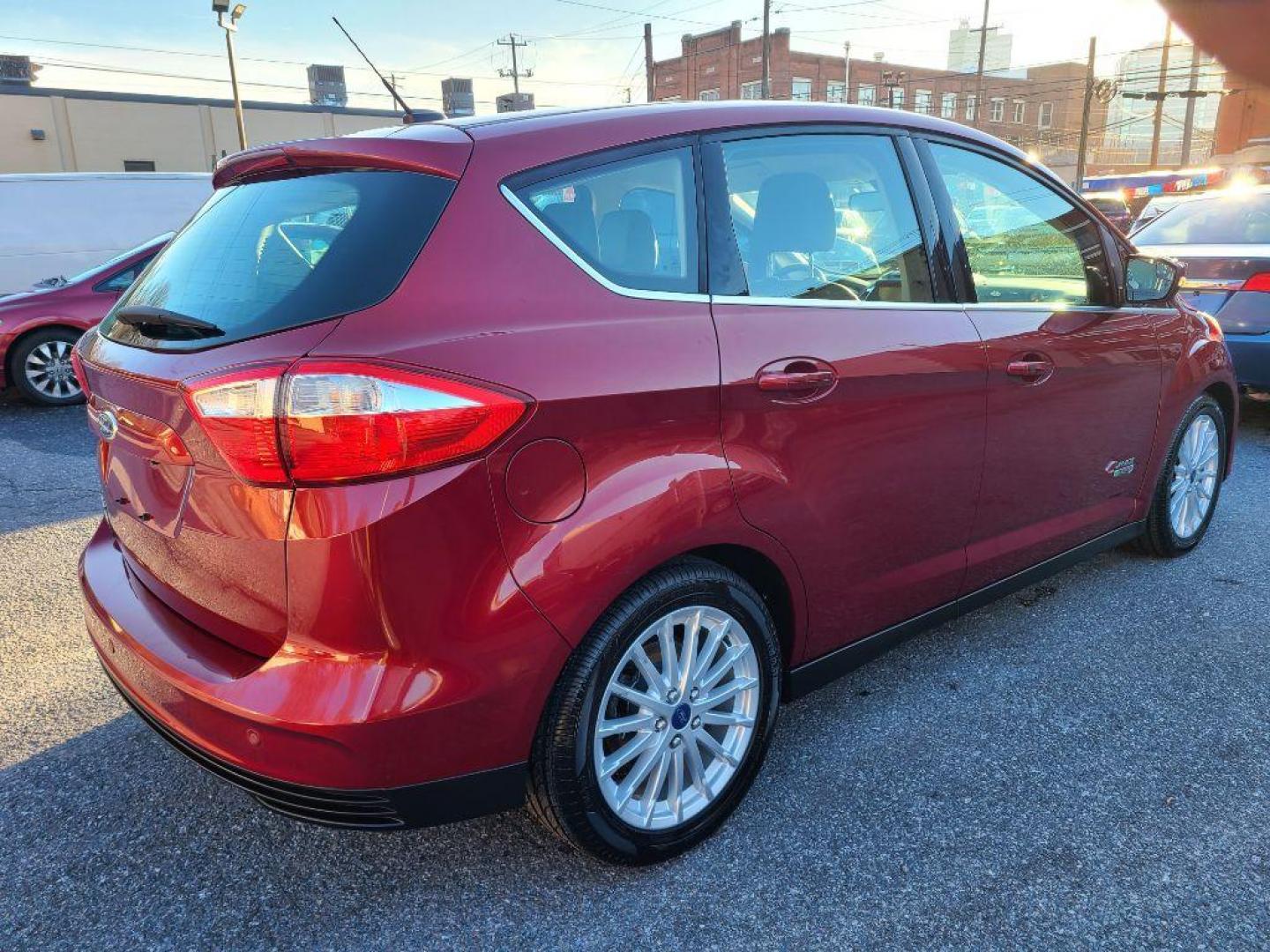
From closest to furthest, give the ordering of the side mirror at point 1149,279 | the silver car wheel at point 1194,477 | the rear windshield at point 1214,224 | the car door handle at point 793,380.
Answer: the car door handle at point 793,380, the side mirror at point 1149,279, the silver car wheel at point 1194,477, the rear windshield at point 1214,224

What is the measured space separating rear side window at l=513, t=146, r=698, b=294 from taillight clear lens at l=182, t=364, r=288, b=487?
0.65 m

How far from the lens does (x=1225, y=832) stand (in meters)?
2.26

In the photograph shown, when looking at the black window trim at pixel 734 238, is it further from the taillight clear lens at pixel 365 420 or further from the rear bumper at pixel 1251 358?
the rear bumper at pixel 1251 358

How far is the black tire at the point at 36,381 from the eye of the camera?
7.76 metres

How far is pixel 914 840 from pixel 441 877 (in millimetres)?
1153

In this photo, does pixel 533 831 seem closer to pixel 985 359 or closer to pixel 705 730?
pixel 705 730

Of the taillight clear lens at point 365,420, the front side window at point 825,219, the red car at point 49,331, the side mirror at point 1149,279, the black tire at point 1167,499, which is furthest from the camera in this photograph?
the red car at point 49,331

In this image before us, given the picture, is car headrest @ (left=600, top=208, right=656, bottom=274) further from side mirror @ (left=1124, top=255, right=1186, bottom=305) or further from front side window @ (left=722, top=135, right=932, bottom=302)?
side mirror @ (left=1124, top=255, right=1186, bottom=305)

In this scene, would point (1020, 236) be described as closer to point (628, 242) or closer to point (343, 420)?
point (628, 242)

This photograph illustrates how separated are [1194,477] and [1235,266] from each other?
9.18ft

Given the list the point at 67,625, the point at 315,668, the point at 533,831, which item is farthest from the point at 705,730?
the point at 67,625

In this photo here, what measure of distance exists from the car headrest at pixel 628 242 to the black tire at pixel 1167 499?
2716 mm

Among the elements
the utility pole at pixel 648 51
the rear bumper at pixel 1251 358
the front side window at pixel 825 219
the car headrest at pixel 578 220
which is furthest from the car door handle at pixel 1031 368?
the utility pole at pixel 648 51

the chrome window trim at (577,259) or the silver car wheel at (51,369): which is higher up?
the chrome window trim at (577,259)
